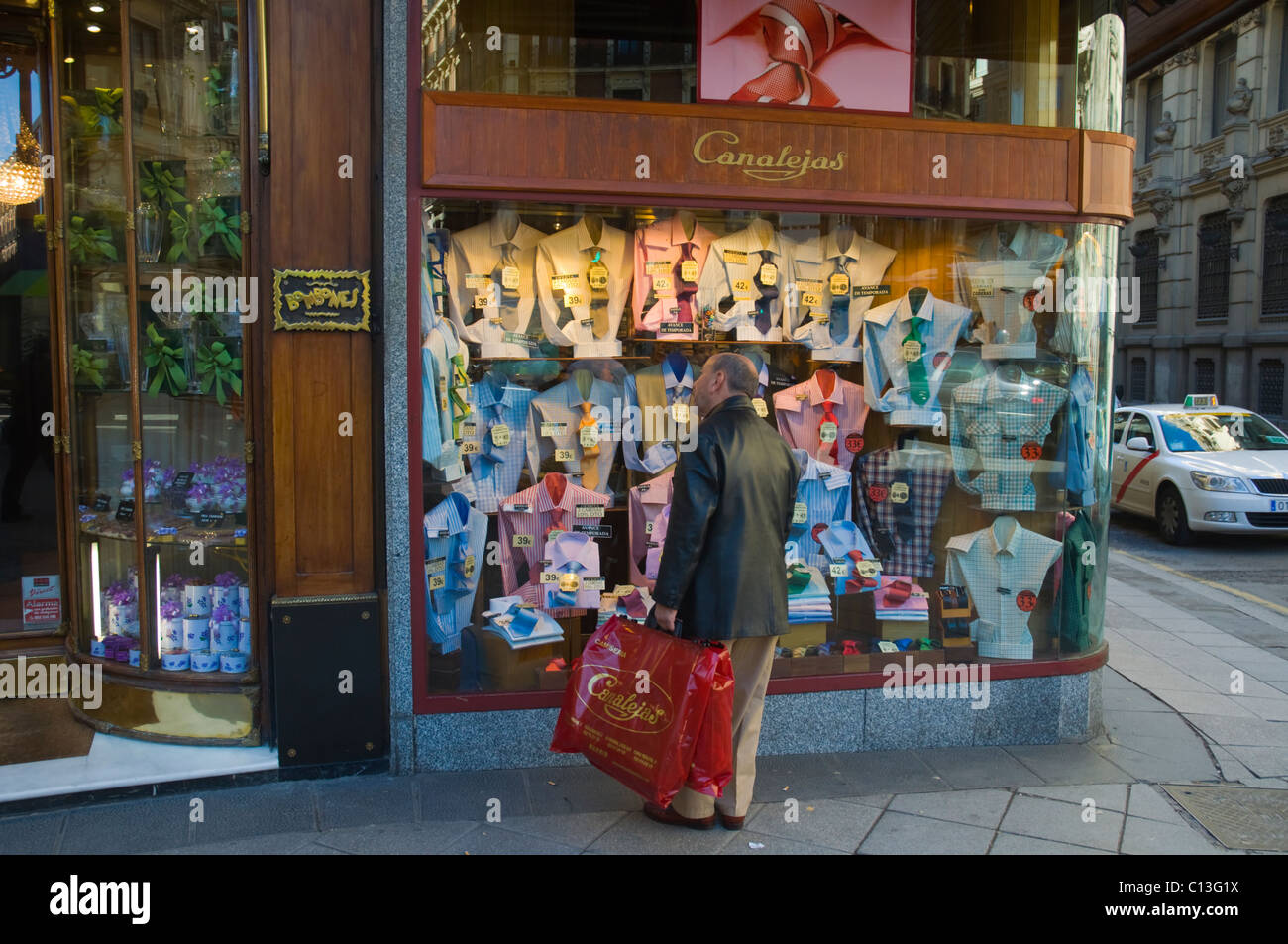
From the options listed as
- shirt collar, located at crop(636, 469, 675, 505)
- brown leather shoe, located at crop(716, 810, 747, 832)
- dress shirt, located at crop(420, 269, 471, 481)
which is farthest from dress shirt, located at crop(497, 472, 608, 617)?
brown leather shoe, located at crop(716, 810, 747, 832)

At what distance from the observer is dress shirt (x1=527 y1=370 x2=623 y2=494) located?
18.4 feet

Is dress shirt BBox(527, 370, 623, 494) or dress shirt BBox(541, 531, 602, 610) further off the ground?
dress shirt BBox(527, 370, 623, 494)

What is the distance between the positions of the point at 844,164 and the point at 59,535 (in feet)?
14.6

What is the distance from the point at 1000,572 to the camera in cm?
590

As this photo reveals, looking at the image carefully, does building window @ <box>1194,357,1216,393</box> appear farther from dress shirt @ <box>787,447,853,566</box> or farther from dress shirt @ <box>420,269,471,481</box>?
dress shirt @ <box>420,269,471,481</box>

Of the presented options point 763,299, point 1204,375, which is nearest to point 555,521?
point 763,299

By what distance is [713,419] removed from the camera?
438 cm

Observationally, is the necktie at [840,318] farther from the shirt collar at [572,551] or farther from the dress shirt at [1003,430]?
the shirt collar at [572,551]

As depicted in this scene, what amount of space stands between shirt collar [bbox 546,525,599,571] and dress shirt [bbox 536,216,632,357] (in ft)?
3.17

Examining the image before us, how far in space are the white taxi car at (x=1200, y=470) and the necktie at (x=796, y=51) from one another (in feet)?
26.5

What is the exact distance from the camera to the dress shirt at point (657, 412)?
5715mm

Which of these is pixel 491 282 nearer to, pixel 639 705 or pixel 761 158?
pixel 761 158

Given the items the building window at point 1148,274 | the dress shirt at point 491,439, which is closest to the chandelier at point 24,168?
the dress shirt at point 491,439

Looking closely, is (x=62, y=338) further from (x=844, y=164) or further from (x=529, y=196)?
(x=844, y=164)
